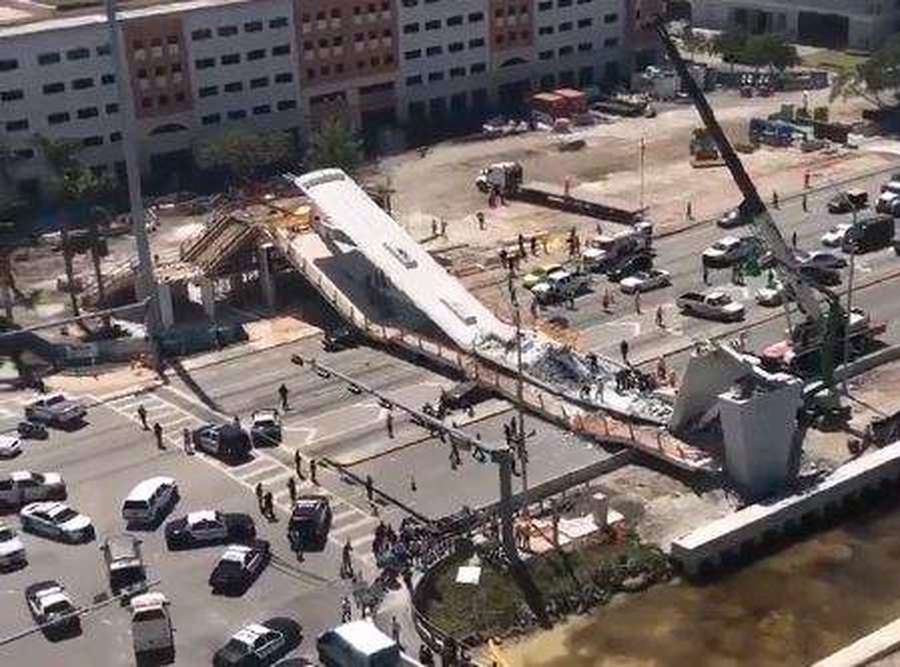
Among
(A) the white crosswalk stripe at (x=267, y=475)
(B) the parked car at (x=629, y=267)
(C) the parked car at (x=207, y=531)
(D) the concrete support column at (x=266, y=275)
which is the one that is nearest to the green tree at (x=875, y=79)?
(B) the parked car at (x=629, y=267)

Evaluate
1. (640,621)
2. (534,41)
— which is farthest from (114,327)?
(534,41)

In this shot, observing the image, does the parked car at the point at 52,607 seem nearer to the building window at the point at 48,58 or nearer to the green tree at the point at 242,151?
the green tree at the point at 242,151

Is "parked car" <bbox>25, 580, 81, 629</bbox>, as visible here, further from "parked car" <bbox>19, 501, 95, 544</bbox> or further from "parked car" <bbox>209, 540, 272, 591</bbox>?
"parked car" <bbox>209, 540, 272, 591</bbox>

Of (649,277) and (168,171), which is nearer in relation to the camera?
(649,277)

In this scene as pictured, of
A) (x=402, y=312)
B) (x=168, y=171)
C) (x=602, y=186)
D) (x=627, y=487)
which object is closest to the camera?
(x=627, y=487)

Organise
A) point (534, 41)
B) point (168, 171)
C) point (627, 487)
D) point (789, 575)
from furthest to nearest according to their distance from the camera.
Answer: point (534, 41) → point (168, 171) → point (627, 487) → point (789, 575)

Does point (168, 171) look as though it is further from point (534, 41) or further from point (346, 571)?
point (346, 571)
